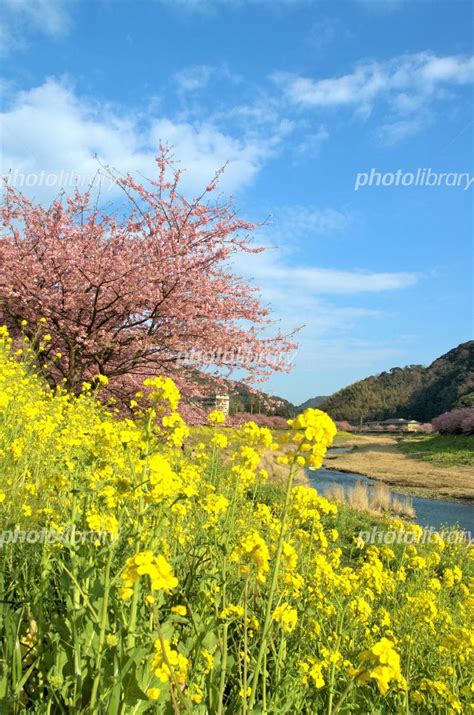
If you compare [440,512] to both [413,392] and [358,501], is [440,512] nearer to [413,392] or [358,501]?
[358,501]

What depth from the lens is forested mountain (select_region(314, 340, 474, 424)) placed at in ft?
248

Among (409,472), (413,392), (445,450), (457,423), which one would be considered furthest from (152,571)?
(413,392)

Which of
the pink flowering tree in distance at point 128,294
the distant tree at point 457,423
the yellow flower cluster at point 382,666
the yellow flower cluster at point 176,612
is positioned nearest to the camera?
the yellow flower cluster at point 382,666

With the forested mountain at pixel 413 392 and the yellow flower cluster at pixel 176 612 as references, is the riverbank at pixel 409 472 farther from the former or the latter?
the forested mountain at pixel 413 392

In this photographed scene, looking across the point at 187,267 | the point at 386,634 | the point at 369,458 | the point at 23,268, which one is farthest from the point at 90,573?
the point at 369,458

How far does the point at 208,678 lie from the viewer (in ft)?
7.60

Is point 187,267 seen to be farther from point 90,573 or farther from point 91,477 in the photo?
point 90,573

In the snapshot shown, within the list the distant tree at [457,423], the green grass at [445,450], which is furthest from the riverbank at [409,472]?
the distant tree at [457,423]

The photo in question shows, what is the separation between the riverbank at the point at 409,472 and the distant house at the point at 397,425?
113 feet

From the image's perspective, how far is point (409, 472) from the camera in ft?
85.7

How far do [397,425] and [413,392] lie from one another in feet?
66.0

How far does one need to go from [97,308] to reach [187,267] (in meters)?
2.08

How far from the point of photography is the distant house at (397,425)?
71.6 metres

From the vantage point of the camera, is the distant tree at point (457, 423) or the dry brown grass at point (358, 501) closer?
the dry brown grass at point (358, 501)
